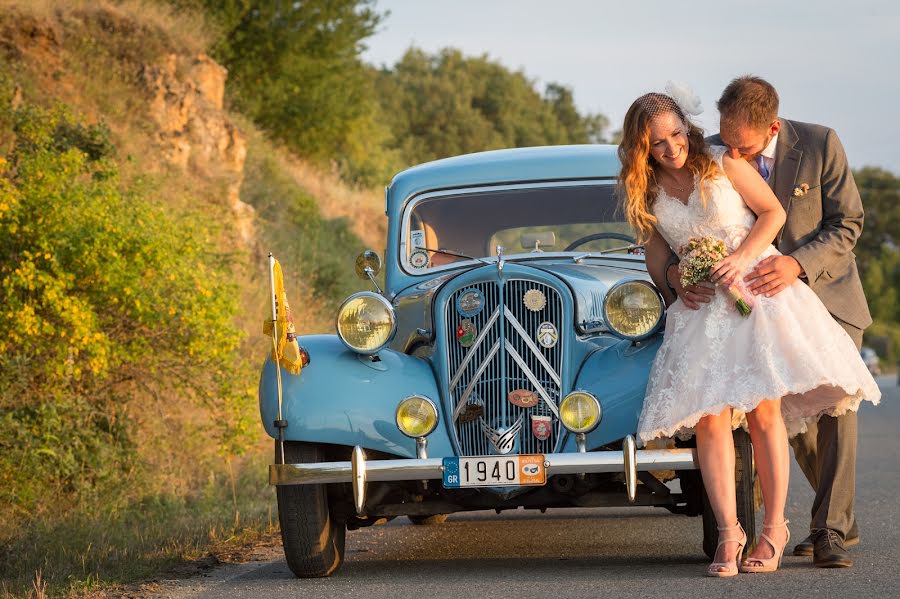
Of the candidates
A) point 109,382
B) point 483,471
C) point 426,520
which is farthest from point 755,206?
point 109,382

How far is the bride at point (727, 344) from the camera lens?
5578mm

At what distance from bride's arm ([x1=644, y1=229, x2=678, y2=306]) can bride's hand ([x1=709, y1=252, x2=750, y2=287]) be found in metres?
0.38

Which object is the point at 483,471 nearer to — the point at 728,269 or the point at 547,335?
the point at 547,335

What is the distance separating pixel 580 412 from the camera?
5902 mm

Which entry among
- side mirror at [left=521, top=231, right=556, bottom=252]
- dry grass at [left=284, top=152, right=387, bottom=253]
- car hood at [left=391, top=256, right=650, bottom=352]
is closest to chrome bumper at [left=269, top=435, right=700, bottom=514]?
car hood at [left=391, top=256, right=650, bottom=352]

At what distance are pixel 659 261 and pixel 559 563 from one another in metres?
1.58

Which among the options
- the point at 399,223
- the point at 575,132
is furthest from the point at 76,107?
the point at 575,132

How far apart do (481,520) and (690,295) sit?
3703 mm

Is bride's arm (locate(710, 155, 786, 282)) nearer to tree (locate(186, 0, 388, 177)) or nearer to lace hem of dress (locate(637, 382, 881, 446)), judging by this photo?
lace hem of dress (locate(637, 382, 881, 446))

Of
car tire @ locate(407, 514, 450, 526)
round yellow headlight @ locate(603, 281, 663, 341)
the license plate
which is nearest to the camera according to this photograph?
the license plate

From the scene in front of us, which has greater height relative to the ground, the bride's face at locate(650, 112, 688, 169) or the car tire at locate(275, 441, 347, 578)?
the bride's face at locate(650, 112, 688, 169)

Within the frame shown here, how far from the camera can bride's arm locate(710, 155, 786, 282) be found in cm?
573

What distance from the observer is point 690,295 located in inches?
228

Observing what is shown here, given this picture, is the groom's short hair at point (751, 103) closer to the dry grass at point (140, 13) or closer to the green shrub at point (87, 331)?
the green shrub at point (87, 331)
